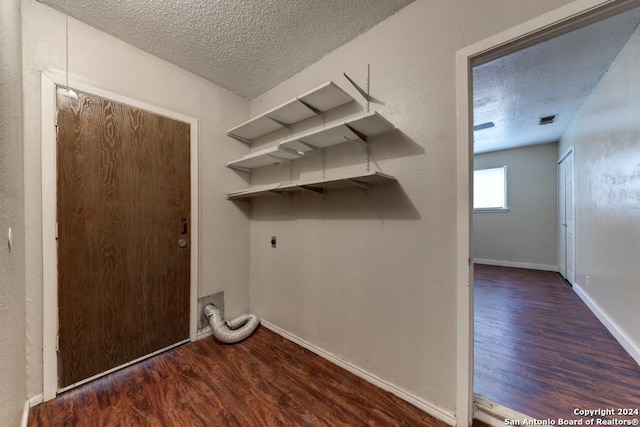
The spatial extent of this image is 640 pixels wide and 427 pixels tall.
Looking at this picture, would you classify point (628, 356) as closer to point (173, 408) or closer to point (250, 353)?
point (250, 353)

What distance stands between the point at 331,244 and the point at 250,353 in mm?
1172

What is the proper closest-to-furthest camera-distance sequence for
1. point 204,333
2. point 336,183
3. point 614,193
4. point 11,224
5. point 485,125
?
point 11,224 → point 336,183 → point 614,193 → point 204,333 → point 485,125

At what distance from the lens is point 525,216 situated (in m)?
4.85

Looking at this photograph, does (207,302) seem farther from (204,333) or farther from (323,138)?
(323,138)

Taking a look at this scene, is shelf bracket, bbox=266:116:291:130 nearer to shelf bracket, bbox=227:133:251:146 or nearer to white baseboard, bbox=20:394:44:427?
shelf bracket, bbox=227:133:251:146

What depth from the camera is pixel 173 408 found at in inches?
57.2

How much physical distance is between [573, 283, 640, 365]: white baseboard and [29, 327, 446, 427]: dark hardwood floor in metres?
1.85

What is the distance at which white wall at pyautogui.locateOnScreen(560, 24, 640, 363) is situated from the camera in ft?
6.09

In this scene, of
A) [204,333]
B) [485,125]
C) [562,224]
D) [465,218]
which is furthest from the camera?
[562,224]

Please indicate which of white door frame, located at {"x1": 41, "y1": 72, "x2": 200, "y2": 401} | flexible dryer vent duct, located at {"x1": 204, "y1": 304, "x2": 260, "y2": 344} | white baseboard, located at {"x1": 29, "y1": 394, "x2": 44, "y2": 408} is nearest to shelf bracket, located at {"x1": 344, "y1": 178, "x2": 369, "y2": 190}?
flexible dryer vent duct, located at {"x1": 204, "y1": 304, "x2": 260, "y2": 344}

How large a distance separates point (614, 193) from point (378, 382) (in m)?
2.71

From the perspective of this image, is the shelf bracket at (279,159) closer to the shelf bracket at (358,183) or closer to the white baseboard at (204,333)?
the shelf bracket at (358,183)

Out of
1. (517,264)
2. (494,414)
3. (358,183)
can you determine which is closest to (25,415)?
(358,183)

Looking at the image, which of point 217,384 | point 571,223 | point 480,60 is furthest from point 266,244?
point 571,223
